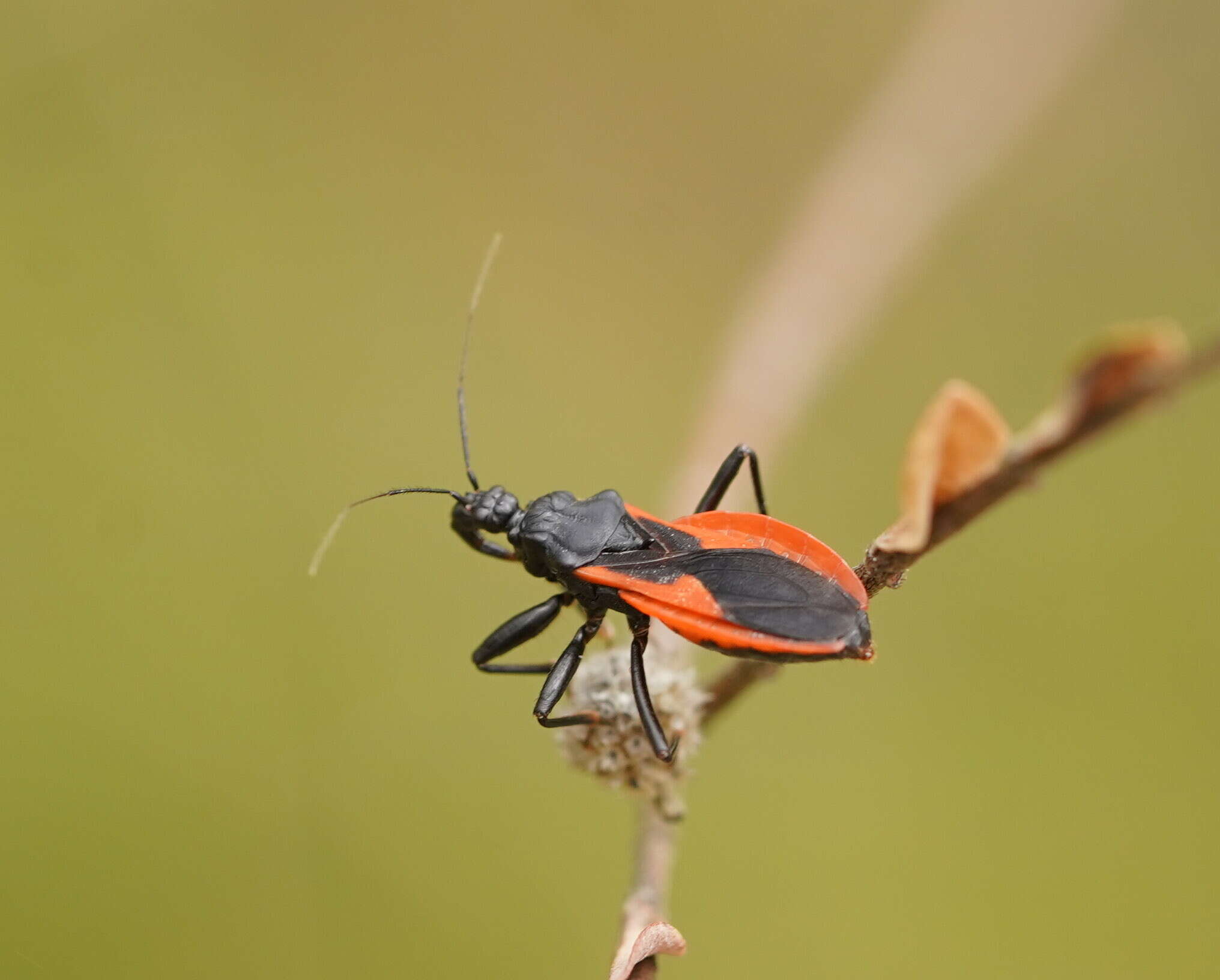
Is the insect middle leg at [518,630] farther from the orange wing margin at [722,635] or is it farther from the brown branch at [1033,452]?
the brown branch at [1033,452]

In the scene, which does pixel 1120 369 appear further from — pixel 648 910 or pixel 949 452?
pixel 648 910

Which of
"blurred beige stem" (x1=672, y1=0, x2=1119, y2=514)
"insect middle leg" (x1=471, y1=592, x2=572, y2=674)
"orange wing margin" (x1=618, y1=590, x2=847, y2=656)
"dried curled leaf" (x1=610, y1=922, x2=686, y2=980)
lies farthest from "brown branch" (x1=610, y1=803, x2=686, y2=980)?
"blurred beige stem" (x1=672, y1=0, x2=1119, y2=514)

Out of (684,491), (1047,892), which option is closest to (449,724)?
(684,491)

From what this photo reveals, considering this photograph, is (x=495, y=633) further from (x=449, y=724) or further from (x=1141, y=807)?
(x=1141, y=807)

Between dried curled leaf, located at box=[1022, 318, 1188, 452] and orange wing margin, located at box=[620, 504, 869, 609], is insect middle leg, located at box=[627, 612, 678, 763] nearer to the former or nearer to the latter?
orange wing margin, located at box=[620, 504, 869, 609]

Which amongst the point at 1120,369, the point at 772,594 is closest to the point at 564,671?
the point at 772,594
